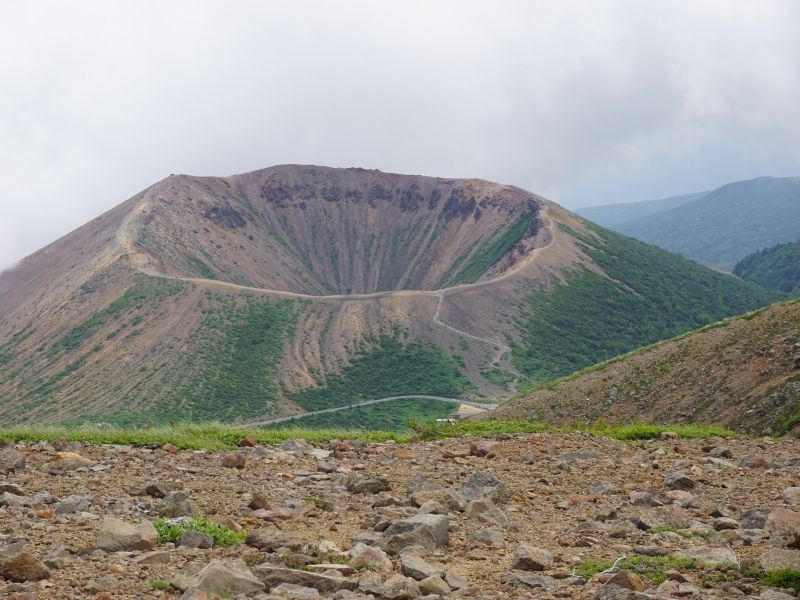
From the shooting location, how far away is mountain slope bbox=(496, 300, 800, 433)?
27.2m

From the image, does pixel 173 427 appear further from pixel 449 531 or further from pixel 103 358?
pixel 103 358

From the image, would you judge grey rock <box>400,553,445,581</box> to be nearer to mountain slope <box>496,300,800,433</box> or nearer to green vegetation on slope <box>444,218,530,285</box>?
mountain slope <box>496,300,800,433</box>

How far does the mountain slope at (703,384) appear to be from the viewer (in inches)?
1072

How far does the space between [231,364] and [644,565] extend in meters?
120

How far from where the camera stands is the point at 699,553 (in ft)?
28.1

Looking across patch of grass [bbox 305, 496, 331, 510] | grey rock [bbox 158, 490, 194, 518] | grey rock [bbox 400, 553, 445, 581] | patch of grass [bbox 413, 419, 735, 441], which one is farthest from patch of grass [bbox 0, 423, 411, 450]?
grey rock [bbox 400, 553, 445, 581]

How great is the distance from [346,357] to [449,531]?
12681 centimetres

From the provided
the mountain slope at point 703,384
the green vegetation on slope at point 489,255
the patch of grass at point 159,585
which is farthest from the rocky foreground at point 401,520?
the green vegetation on slope at point 489,255

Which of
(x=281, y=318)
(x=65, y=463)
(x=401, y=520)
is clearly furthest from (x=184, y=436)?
(x=281, y=318)

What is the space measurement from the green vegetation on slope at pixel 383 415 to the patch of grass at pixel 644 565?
307 ft

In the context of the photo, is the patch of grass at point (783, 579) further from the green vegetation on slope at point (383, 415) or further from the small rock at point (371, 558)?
the green vegetation on slope at point (383, 415)

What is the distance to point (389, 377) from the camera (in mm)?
131750

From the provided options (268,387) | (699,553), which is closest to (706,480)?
(699,553)

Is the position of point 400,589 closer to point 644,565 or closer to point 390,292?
point 644,565
